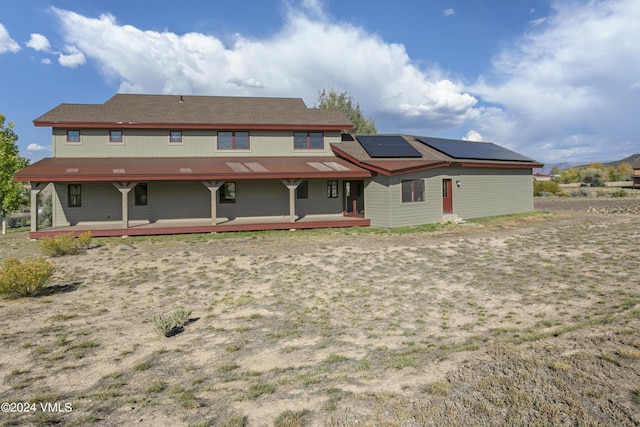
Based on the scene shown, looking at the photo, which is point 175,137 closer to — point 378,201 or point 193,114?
point 193,114

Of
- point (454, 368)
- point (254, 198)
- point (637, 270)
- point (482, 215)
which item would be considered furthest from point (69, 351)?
point (482, 215)

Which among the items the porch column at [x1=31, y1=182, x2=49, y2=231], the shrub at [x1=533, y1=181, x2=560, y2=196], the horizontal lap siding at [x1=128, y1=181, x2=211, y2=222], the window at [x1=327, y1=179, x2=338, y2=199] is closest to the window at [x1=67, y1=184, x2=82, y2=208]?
the porch column at [x1=31, y1=182, x2=49, y2=231]

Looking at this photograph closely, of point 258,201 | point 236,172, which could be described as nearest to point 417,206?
point 258,201

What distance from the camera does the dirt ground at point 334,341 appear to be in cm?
389

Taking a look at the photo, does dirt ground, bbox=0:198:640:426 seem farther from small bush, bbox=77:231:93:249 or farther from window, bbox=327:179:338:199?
window, bbox=327:179:338:199

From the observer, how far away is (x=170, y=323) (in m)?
6.39

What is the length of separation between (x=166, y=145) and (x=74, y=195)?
5127 millimetres

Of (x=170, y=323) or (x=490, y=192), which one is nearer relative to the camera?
(x=170, y=323)

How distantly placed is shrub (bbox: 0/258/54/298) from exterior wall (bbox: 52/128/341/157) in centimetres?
1254

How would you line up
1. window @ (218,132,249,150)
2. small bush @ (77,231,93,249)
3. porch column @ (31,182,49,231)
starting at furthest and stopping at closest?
window @ (218,132,249,150) → porch column @ (31,182,49,231) → small bush @ (77,231,93,249)

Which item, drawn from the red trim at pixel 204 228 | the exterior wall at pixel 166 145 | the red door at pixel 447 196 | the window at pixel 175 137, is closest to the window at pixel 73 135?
the exterior wall at pixel 166 145

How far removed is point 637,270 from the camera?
942 cm

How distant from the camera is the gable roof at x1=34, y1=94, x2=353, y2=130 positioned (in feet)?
63.7

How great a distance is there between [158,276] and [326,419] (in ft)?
26.5
